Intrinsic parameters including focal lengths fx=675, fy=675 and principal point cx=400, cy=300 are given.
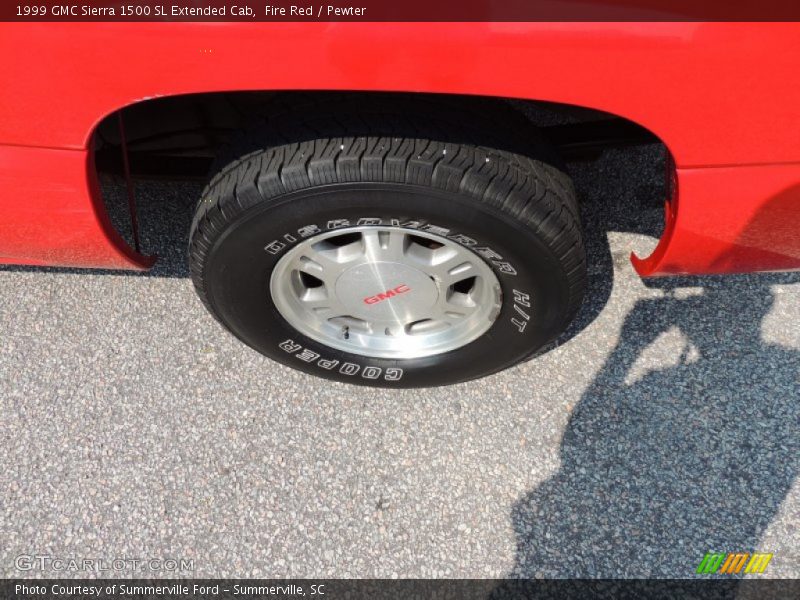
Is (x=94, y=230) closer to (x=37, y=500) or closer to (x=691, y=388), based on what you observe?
(x=37, y=500)

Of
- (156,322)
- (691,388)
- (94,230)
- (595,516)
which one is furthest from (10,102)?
(691,388)

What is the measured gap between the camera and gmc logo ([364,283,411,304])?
6.38 feet

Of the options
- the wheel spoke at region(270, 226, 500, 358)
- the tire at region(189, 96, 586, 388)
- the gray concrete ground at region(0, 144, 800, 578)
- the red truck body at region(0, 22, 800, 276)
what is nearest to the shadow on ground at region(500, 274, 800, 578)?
the gray concrete ground at region(0, 144, 800, 578)

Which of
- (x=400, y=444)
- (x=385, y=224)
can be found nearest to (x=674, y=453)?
(x=400, y=444)

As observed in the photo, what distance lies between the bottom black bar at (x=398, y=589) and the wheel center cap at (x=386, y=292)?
0.75m

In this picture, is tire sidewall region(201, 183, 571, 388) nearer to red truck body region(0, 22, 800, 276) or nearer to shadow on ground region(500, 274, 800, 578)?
red truck body region(0, 22, 800, 276)

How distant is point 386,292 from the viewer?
1.96 metres

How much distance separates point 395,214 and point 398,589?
3.35 feet

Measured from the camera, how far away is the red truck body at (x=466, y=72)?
130 cm

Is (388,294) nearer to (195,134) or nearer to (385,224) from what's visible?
(385,224)

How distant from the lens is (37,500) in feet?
6.51

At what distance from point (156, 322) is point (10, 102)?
3.35 feet

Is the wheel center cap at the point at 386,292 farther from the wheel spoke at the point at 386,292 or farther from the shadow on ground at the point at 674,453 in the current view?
the shadow on ground at the point at 674,453

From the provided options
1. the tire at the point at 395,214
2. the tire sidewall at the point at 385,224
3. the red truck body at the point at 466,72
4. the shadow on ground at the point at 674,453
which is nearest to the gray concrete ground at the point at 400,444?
the shadow on ground at the point at 674,453
